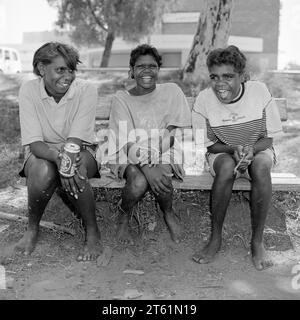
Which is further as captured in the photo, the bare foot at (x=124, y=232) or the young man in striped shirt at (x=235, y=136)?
the bare foot at (x=124, y=232)

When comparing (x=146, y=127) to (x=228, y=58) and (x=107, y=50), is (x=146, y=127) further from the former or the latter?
(x=107, y=50)

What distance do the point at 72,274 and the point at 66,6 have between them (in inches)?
567

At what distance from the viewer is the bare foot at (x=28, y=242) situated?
3256 millimetres

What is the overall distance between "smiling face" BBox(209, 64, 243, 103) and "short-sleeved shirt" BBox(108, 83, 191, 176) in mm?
352

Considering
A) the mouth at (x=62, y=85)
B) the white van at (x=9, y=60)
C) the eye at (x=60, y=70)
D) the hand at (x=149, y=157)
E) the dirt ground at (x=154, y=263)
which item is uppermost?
the white van at (x=9, y=60)

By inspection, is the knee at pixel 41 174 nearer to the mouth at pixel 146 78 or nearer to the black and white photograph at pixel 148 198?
the black and white photograph at pixel 148 198

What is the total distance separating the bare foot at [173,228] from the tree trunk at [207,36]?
3.34m

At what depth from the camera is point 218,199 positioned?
313cm

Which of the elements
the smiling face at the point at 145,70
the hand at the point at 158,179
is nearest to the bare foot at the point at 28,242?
the hand at the point at 158,179

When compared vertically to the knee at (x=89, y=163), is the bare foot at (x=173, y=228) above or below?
below

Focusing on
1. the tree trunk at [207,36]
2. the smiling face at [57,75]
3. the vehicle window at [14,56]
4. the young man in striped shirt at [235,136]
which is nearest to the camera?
the young man in striped shirt at [235,136]

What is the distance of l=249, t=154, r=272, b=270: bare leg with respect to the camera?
3075 mm

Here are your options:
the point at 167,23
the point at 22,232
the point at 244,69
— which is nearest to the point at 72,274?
the point at 22,232

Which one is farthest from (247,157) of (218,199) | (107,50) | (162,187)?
(107,50)
